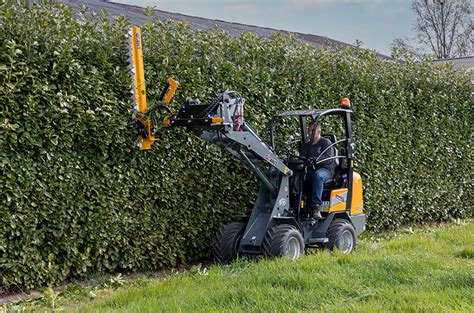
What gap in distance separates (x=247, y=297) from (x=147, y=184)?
8.24ft

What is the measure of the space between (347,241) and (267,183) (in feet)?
4.95

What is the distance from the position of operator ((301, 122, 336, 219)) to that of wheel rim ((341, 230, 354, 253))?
0.52 metres

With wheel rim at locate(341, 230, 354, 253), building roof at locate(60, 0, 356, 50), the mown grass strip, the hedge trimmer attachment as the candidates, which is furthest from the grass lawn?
building roof at locate(60, 0, 356, 50)

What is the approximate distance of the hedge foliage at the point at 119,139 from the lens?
595cm

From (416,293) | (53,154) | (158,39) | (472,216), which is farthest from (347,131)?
(472,216)

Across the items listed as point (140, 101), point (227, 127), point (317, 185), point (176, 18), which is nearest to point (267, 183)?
point (317, 185)

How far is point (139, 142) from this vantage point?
6.74 metres

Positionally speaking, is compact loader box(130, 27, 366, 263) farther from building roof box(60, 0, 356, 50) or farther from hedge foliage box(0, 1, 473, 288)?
building roof box(60, 0, 356, 50)

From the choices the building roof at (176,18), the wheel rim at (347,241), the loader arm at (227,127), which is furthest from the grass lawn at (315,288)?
the building roof at (176,18)

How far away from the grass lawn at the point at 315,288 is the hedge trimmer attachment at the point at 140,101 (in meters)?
1.60

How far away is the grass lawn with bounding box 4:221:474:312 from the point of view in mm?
4715

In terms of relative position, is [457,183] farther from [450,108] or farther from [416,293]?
[416,293]

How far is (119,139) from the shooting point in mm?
6637

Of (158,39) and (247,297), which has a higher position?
(158,39)
